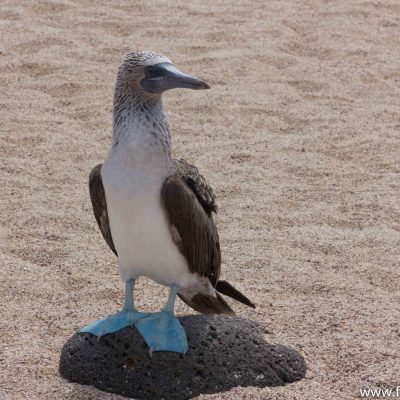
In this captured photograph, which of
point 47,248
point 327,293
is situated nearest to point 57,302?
point 47,248

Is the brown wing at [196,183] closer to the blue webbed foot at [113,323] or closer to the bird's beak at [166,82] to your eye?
the bird's beak at [166,82]

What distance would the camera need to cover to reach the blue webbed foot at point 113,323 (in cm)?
360

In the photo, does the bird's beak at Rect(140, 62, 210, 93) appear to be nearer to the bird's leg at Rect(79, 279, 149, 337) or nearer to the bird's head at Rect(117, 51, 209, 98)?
the bird's head at Rect(117, 51, 209, 98)

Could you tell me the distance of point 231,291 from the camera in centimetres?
390

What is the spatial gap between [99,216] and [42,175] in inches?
80.0

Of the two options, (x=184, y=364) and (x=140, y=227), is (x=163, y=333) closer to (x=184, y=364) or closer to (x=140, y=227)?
(x=184, y=364)

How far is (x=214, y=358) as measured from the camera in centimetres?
355

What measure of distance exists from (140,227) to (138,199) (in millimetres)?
124

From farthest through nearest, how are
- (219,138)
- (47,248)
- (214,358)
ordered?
1. (219,138)
2. (47,248)
3. (214,358)

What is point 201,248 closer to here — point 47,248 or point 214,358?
point 214,358

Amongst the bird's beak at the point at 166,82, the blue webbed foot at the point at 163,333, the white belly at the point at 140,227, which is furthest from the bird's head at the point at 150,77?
the blue webbed foot at the point at 163,333

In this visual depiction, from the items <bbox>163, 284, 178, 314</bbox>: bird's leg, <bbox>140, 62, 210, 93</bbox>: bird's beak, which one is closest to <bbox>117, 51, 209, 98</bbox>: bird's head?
<bbox>140, 62, 210, 93</bbox>: bird's beak

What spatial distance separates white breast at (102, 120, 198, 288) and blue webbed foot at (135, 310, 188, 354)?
0.23 m

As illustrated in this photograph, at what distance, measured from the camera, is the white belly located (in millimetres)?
3373
